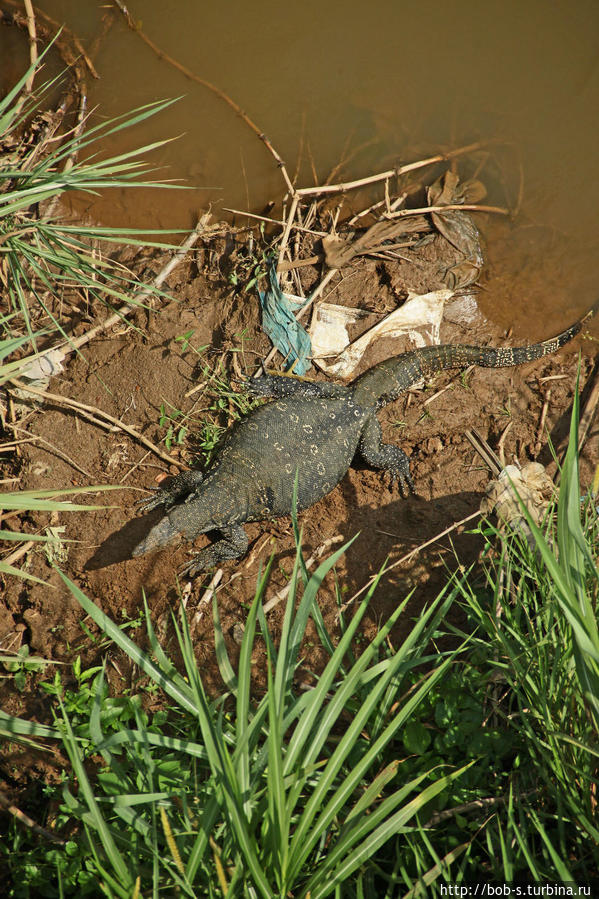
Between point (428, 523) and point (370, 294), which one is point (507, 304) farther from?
point (428, 523)

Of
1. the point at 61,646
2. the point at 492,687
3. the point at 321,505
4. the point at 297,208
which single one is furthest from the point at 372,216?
the point at 61,646

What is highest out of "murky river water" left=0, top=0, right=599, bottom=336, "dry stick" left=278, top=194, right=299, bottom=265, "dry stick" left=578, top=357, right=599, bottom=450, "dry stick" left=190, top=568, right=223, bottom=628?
"murky river water" left=0, top=0, right=599, bottom=336

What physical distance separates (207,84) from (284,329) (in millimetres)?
3195

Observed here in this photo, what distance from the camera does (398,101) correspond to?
6258mm

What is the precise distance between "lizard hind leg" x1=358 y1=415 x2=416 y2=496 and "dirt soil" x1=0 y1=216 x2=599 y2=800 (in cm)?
13

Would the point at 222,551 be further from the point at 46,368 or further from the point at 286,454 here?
the point at 46,368

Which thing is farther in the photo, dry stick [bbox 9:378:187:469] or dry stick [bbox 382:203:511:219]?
dry stick [bbox 382:203:511:219]

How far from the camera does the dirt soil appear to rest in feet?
15.8

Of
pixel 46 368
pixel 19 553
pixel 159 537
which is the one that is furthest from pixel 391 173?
pixel 19 553

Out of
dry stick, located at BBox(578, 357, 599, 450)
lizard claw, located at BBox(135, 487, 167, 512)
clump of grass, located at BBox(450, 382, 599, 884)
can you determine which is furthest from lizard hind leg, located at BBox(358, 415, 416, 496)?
lizard claw, located at BBox(135, 487, 167, 512)

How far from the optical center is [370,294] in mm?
5961

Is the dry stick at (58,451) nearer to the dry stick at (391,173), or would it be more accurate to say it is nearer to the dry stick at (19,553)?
the dry stick at (19,553)

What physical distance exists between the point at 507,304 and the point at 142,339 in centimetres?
396

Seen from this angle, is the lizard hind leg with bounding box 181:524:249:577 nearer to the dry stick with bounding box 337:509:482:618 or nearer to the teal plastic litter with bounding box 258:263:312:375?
the dry stick with bounding box 337:509:482:618
